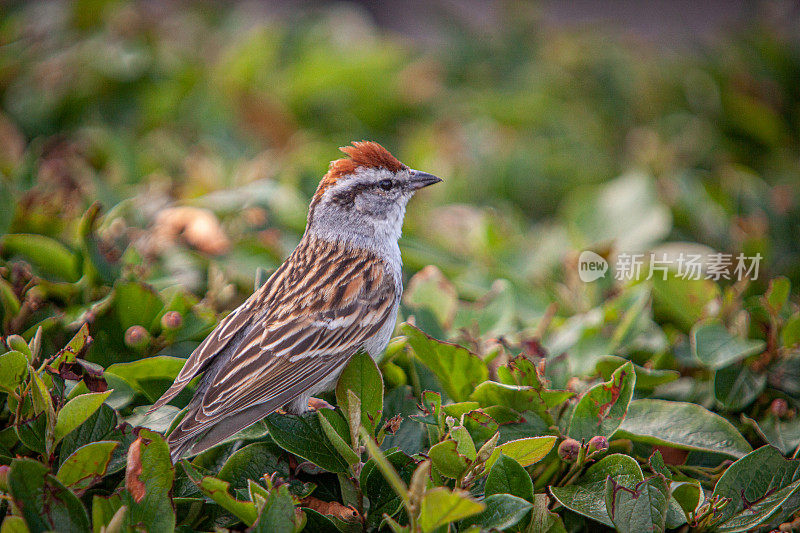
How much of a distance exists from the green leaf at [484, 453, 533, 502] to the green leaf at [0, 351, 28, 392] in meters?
1.43

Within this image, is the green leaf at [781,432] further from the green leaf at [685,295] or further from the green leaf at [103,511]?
the green leaf at [103,511]

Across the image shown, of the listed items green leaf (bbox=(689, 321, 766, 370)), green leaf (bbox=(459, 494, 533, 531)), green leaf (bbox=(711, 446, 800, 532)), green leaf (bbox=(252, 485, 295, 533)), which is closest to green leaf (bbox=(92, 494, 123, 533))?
green leaf (bbox=(252, 485, 295, 533))

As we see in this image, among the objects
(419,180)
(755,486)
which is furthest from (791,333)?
(419,180)

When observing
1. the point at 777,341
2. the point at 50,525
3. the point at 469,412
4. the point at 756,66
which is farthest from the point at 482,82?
the point at 50,525

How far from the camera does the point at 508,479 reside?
182 centimetres

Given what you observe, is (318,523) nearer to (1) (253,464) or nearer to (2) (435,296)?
(1) (253,464)

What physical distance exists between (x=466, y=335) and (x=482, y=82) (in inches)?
160

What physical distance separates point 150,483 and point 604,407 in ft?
A: 4.55

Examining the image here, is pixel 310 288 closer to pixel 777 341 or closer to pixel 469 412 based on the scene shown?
pixel 469 412

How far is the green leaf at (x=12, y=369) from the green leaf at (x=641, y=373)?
1.95m

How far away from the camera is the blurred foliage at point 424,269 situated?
185 cm

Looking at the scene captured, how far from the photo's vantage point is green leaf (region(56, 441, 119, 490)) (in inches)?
67.7

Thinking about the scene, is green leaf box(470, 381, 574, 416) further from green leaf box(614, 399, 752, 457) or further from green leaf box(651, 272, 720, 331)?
green leaf box(651, 272, 720, 331)

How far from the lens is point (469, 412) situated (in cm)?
193
